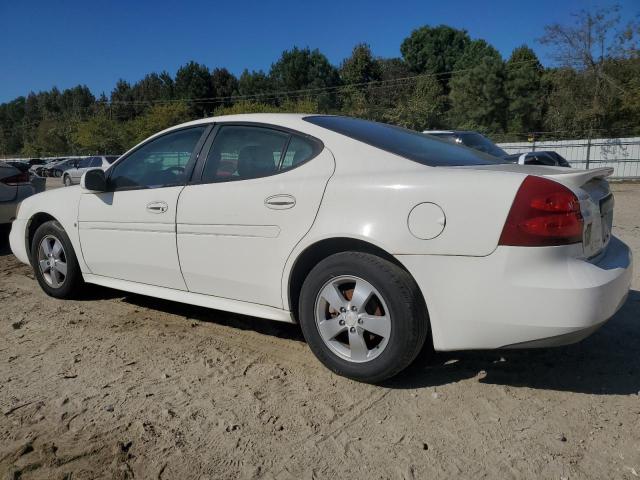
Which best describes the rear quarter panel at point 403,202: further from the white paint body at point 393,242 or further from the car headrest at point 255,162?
the car headrest at point 255,162

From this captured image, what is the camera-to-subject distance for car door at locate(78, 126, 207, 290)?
11.9ft

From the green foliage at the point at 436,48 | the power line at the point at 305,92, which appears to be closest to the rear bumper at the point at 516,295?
the power line at the point at 305,92

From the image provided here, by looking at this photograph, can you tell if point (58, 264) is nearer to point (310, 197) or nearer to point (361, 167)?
point (310, 197)

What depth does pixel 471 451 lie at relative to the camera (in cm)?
226

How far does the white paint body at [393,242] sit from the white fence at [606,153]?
2309cm

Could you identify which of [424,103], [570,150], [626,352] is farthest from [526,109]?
[626,352]

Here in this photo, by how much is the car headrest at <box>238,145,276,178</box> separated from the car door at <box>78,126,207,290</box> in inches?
18.2

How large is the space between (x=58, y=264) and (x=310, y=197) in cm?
283

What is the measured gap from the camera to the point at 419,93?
152 feet

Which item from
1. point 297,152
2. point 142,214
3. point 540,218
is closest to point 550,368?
point 540,218

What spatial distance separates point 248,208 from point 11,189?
19.8ft

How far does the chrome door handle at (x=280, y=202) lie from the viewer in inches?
118

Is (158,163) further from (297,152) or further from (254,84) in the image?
(254,84)

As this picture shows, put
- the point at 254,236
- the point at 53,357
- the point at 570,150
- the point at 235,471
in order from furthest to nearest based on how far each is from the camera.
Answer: the point at 570,150
the point at 53,357
the point at 254,236
the point at 235,471
